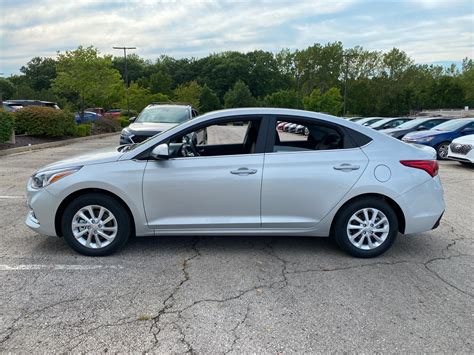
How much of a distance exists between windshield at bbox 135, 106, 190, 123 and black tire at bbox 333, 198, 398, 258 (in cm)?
709

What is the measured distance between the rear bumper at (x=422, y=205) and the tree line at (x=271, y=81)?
82.1 ft

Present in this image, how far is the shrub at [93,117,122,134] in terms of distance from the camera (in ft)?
83.1

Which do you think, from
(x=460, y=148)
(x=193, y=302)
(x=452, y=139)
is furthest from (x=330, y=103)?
(x=193, y=302)

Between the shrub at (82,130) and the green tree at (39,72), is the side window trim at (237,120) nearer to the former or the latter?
the shrub at (82,130)

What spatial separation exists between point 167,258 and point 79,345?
1.59 m

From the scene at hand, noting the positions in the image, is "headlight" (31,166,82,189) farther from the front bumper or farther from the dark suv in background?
the dark suv in background

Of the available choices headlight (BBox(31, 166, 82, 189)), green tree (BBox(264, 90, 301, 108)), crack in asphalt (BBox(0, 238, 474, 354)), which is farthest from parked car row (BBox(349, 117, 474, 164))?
green tree (BBox(264, 90, 301, 108))

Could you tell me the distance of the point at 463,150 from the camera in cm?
1114

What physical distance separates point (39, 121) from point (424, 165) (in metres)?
16.6

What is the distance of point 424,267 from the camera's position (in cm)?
408

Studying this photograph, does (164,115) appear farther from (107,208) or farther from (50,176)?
(107,208)

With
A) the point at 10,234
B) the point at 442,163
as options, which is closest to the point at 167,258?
the point at 10,234

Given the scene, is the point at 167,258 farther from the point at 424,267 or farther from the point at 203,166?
the point at 424,267

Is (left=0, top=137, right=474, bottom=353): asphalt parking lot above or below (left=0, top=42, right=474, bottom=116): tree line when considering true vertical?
below
